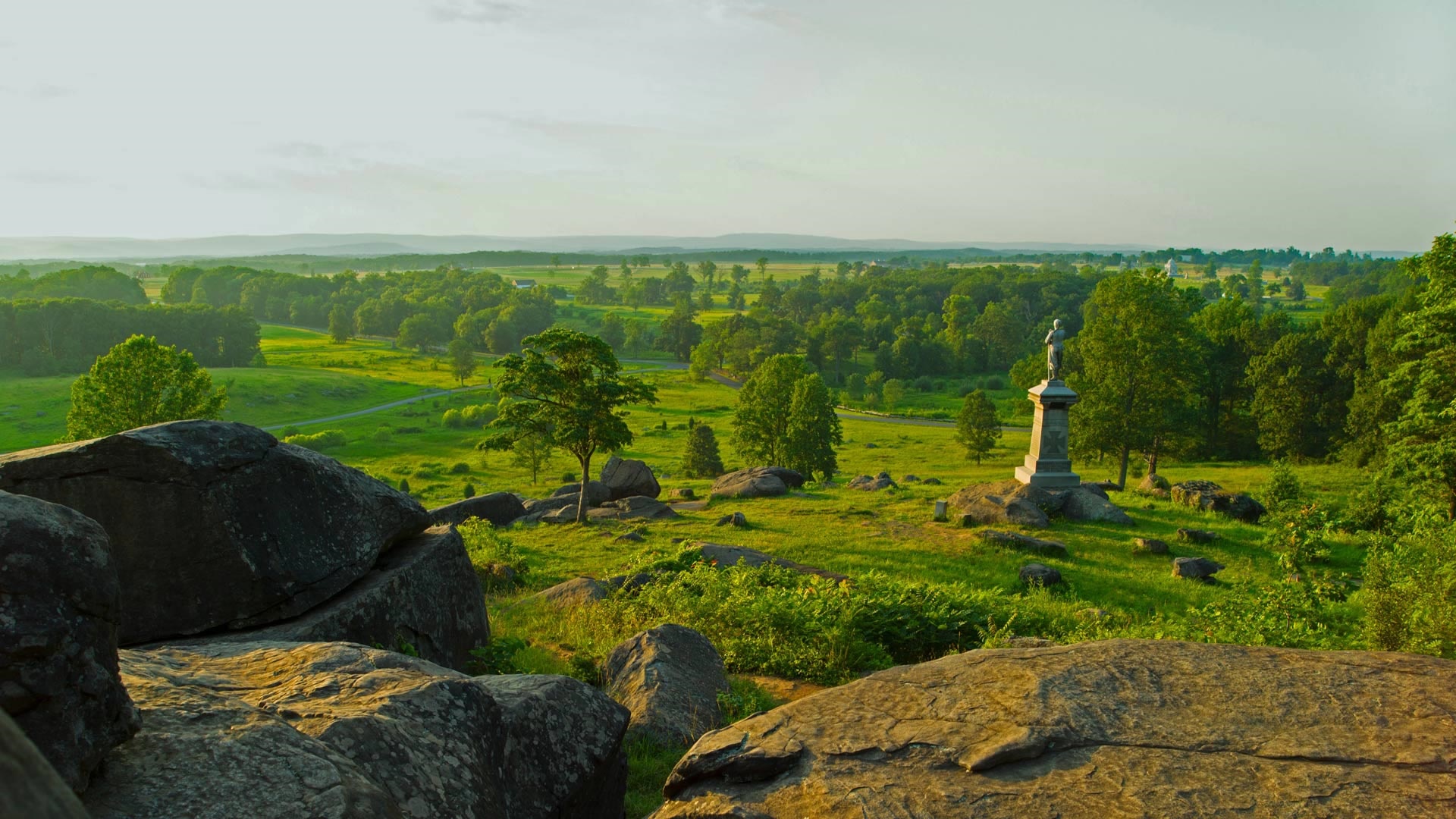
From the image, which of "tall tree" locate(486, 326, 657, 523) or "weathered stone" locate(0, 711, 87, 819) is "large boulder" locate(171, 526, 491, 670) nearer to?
"weathered stone" locate(0, 711, 87, 819)

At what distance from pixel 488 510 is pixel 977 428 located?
45282 millimetres

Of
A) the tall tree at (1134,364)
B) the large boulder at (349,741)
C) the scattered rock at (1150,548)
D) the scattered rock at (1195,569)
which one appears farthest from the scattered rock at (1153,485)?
the large boulder at (349,741)

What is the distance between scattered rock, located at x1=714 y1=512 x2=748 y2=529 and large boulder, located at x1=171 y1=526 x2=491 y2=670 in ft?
56.6

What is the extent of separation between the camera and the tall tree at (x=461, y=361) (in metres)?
116

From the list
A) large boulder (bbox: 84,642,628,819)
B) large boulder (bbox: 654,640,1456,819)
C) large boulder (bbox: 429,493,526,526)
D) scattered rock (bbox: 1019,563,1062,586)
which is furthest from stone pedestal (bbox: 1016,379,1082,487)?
large boulder (bbox: 84,642,628,819)

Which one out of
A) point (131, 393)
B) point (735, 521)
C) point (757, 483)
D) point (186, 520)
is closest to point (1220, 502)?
point (735, 521)

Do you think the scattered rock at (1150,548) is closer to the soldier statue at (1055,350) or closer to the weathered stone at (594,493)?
the soldier statue at (1055,350)

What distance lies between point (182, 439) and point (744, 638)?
303 inches

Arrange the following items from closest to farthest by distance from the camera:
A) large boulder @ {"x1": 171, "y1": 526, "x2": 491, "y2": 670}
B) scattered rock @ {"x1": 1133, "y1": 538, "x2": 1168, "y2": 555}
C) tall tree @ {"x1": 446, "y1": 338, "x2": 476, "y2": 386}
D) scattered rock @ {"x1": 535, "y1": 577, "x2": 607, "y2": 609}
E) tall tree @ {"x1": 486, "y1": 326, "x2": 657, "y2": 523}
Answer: large boulder @ {"x1": 171, "y1": 526, "x2": 491, "y2": 670}, scattered rock @ {"x1": 535, "y1": 577, "x2": 607, "y2": 609}, scattered rock @ {"x1": 1133, "y1": 538, "x2": 1168, "y2": 555}, tall tree @ {"x1": 486, "y1": 326, "x2": 657, "y2": 523}, tall tree @ {"x1": 446, "y1": 338, "x2": 476, "y2": 386}

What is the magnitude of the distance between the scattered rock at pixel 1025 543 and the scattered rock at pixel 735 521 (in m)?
8.17

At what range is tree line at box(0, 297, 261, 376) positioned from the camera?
102m

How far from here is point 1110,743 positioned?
5.38 m

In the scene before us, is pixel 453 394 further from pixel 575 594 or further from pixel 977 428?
pixel 575 594

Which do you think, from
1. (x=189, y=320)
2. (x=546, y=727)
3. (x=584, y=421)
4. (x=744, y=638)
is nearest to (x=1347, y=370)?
(x=584, y=421)
